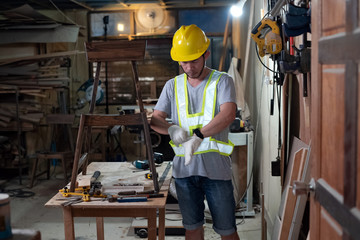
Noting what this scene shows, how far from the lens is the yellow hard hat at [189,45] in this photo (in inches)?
101

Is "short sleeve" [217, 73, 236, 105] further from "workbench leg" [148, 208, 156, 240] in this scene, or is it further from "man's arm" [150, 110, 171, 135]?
"workbench leg" [148, 208, 156, 240]

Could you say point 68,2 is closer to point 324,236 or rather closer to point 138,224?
point 138,224

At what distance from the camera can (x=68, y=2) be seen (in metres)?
7.08

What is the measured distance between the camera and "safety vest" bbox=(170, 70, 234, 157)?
253cm

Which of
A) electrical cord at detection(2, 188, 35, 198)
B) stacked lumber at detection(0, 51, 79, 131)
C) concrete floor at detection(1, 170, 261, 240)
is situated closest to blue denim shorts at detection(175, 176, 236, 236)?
concrete floor at detection(1, 170, 261, 240)

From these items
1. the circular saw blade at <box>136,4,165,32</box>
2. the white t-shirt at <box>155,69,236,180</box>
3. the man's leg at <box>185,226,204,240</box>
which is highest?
the circular saw blade at <box>136,4,165,32</box>

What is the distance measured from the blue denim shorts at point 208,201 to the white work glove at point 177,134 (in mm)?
261

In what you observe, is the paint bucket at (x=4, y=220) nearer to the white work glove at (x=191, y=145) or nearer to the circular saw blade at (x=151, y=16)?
the white work glove at (x=191, y=145)

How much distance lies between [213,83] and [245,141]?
183cm

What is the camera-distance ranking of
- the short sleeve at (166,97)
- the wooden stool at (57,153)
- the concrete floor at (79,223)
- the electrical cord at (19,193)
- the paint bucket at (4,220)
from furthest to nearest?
the wooden stool at (57,153) < the electrical cord at (19,193) < the concrete floor at (79,223) < the short sleeve at (166,97) < the paint bucket at (4,220)

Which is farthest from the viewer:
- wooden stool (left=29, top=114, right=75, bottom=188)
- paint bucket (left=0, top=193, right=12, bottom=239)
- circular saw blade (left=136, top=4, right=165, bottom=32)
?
circular saw blade (left=136, top=4, right=165, bottom=32)

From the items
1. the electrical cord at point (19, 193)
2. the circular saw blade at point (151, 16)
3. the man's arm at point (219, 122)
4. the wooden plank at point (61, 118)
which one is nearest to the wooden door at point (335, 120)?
the man's arm at point (219, 122)

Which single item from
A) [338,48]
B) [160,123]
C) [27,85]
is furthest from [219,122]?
[27,85]

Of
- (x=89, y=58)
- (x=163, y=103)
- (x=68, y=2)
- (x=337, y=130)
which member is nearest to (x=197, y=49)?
(x=163, y=103)
